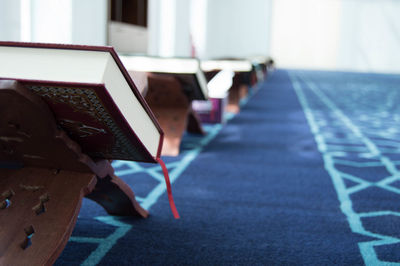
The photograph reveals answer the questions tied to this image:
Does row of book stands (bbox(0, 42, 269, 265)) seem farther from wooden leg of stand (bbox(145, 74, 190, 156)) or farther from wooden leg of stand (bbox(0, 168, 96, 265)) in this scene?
wooden leg of stand (bbox(145, 74, 190, 156))

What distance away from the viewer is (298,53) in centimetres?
1789

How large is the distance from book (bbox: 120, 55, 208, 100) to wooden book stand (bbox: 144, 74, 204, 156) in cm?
3

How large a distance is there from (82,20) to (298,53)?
Answer: 16094 mm

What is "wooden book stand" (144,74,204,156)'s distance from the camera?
208 centimetres

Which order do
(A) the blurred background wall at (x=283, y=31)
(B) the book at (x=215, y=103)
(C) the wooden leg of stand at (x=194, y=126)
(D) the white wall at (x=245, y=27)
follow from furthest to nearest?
1. (D) the white wall at (x=245, y=27)
2. (A) the blurred background wall at (x=283, y=31)
3. (B) the book at (x=215, y=103)
4. (C) the wooden leg of stand at (x=194, y=126)

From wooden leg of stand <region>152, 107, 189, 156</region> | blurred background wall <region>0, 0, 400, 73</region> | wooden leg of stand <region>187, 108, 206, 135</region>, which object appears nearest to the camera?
wooden leg of stand <region>152, 107, 189, 156</region>

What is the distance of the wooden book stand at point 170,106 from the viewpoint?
208cm

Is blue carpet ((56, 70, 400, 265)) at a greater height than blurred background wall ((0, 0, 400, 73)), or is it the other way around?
blurred background wall ((0, 0, 400, 73))

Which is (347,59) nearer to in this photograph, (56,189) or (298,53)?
(298,53)

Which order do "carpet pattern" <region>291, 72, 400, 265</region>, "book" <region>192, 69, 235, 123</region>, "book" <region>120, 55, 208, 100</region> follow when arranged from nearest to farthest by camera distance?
1. "carpet pattern" <region>291, 72, 400, 265</region>
2. "book" <region>120, 55, 208, 100</region>
3. "book" <region>192, 69, 235, 123</region>

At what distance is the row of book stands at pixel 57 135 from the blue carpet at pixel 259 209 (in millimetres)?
156

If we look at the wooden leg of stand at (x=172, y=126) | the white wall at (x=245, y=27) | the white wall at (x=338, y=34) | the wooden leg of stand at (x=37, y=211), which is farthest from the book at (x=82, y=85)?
the white wall at (x=338, y=34)

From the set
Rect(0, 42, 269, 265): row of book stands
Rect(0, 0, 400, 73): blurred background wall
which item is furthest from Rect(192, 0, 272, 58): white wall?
Rect(0, 42, 269, 265): row of book stands

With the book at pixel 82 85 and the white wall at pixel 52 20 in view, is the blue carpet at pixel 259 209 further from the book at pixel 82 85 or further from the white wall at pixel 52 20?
the white wall at pixel 52 20
